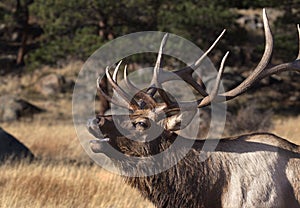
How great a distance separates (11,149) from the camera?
11422 mm

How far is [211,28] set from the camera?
67.1 ft

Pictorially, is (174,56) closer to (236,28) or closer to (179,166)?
(236,28)

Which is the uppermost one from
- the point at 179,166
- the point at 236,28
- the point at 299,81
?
the point at 179,166

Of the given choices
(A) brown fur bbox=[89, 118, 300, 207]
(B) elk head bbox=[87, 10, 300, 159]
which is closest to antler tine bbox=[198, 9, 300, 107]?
(B) elk head bbox=[87, 10, 300, 159]

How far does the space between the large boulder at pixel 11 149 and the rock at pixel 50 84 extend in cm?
1716

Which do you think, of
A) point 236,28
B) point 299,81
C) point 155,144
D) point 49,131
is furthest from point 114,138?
point 299,81

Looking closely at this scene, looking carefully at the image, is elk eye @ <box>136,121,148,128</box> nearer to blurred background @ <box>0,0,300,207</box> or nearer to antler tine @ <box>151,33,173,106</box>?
antler tine @ <box>151,33,173,106</box>

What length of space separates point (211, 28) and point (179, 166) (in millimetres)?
15638

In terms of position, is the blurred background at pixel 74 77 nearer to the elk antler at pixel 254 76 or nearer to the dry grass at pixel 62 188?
the dry grass at pixel 62 188

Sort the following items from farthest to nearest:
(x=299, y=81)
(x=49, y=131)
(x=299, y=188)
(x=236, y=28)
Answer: (x=299, y=81)
(x=236, y=28)
(x=49, y=131)
(x=299, y=188)

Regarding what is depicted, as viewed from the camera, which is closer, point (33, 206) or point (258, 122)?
point (33, 206)

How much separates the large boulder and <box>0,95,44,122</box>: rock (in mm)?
10831

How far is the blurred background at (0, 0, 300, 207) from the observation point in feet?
27.8

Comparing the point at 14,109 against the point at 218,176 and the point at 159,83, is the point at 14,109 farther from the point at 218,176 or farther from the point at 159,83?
the point at 218,176
